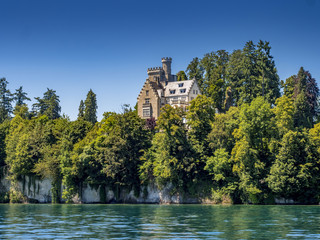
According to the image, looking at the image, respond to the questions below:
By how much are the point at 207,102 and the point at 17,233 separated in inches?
2008

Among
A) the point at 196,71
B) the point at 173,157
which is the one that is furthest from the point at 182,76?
the point at 173,157

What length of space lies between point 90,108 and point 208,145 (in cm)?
5631

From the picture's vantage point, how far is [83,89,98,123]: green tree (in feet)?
411

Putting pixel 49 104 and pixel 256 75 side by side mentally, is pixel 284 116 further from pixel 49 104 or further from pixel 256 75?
pixel 49 104

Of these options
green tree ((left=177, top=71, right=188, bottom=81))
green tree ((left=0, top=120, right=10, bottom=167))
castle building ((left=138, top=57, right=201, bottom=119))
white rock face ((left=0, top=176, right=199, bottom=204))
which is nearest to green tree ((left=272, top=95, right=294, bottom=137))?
white rock face ((left=0, top=176, right=199, bottom=204))

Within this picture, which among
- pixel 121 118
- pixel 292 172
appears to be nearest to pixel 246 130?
pixel 292 172

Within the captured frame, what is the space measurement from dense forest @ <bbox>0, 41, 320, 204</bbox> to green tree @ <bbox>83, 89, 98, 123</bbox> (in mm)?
23896

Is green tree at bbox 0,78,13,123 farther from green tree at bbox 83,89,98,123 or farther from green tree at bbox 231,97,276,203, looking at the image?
green tree at bbox 231,97,276,203

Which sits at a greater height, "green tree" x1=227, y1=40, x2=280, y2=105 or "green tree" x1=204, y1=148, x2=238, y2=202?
"green tree" x1=227, y1=40, x2=280, y2=105

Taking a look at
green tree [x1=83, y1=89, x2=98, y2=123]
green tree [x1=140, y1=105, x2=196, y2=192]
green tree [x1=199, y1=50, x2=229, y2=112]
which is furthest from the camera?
green tree [x1=83, y1=89, x2=98, y2=123]

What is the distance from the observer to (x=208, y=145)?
75.6 meters

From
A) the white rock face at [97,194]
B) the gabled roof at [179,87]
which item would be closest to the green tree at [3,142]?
the white rock face at [97,194]

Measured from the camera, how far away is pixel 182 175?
75.2m

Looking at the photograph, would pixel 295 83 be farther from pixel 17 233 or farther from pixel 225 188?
pixel 17 233
